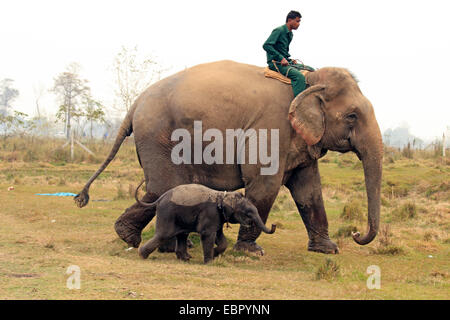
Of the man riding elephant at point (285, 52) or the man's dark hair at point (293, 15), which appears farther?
the man's dark hair at point (293, 15)

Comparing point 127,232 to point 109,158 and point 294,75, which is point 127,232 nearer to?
point 109,158

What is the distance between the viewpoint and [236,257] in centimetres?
814

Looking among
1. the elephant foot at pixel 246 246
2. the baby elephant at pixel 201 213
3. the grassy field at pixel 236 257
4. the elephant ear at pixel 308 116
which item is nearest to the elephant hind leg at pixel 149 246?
the baby elephant at pixel 201 213

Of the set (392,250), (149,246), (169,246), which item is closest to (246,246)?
(169,246)

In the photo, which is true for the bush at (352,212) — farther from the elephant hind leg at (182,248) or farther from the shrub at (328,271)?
the shrub at (328,271)

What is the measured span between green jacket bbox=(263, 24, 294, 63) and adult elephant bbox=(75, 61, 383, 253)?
1.12 feet

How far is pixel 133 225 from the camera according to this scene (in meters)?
8.80

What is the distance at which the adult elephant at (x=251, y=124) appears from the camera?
27.5ft

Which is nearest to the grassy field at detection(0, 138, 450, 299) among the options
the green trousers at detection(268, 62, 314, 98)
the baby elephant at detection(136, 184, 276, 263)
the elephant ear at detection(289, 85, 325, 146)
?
the baby elephant at detection(136, 184, 276, 263)

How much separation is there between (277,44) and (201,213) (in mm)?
3061

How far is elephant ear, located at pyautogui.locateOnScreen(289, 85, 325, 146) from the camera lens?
835 cm

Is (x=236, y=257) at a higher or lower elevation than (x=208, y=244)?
lower

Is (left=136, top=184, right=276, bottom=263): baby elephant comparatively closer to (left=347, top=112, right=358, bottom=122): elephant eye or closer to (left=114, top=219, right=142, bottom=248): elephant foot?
(left=114, top=219, right=142, bottom=248): elephant foot

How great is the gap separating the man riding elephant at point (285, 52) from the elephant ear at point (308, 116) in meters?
0.23
